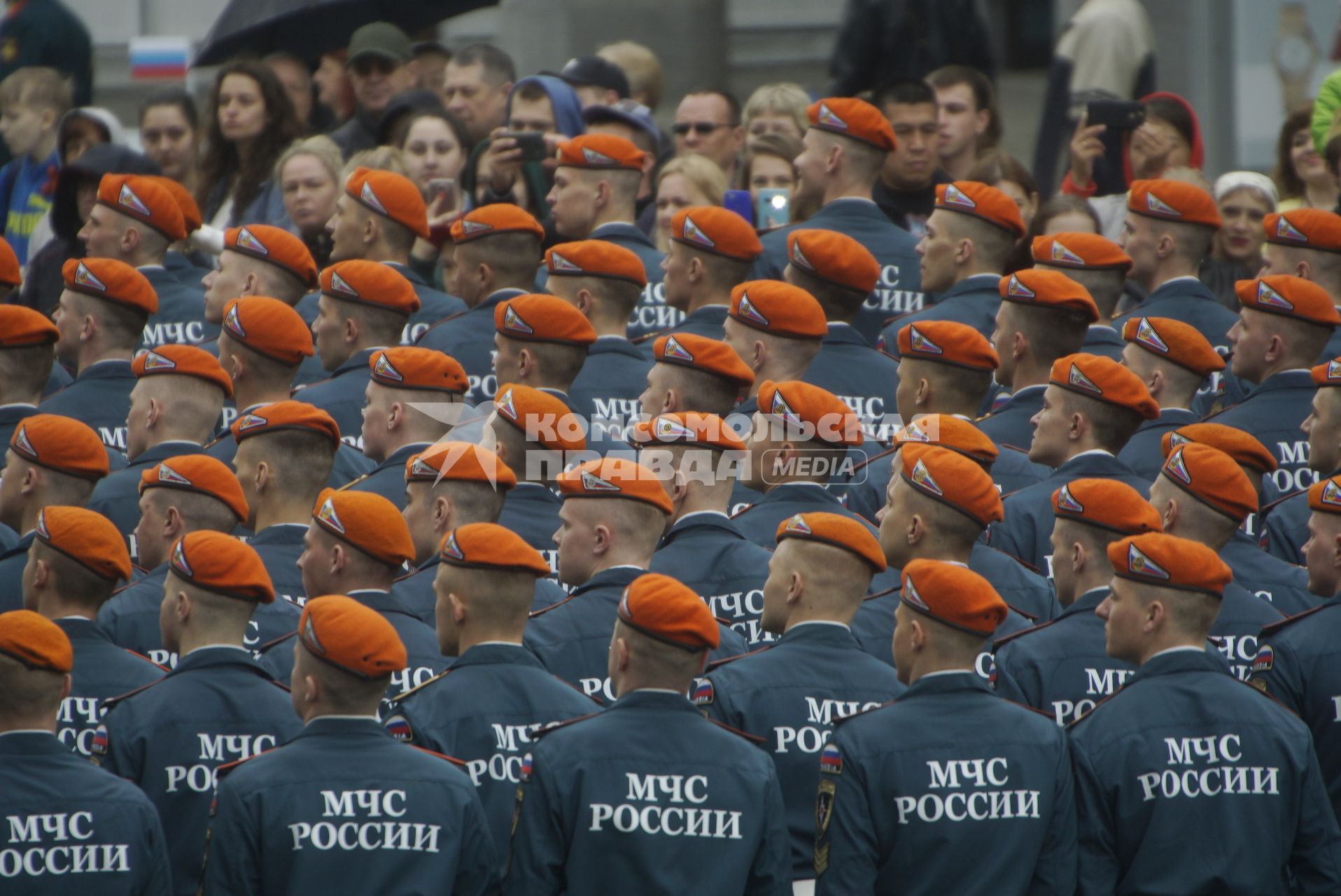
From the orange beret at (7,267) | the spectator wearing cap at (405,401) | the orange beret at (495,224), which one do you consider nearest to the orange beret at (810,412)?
the spectator wearing cap at (405,401)

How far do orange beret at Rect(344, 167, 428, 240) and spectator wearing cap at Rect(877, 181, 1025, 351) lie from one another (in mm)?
2414

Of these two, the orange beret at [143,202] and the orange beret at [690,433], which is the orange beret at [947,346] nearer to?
the orange beret at [690,433]

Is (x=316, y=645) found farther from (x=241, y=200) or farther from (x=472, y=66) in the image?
(x=472, y=66)

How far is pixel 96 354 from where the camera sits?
31.9 feet

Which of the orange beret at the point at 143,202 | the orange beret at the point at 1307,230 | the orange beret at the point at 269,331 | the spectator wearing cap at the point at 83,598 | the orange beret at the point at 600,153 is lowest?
the spectator wearing cap at the point at 83,598

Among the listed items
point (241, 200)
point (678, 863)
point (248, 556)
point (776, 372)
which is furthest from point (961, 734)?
point (241, 200)

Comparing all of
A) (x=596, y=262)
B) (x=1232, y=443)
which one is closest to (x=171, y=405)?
(x=596, y=262)

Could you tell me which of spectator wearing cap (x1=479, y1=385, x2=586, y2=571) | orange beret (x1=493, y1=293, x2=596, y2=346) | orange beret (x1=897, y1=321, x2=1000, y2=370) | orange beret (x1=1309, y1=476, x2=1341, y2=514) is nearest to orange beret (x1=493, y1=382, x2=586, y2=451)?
spectator wearing cap (x1=479, y1=385, x2=586, y2=571)

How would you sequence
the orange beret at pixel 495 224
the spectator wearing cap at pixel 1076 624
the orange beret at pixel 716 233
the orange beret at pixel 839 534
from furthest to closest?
1. the orange beret at pixel 495 224
2. the orange beret at pixel 716 233
3. the spectator wearing cap at pixel 1076 624
4. the orange beret at pixel 839 534

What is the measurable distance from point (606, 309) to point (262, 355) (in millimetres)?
1641

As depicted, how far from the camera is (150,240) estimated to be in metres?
10.8

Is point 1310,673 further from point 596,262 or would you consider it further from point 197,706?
point 596,262

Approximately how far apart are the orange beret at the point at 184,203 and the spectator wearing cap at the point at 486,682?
4.82 meters

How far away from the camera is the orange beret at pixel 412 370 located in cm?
862
